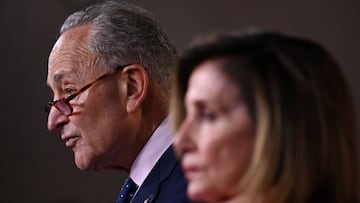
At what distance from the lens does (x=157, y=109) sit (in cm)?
131

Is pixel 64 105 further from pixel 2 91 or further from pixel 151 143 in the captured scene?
pixel 2 91

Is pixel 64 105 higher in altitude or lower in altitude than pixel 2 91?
higher

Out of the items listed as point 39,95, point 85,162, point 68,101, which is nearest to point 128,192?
point 85,162

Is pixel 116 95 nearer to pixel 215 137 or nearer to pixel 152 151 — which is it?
pixel 152 151

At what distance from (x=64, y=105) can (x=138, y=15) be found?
0.22 metres

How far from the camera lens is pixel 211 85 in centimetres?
74

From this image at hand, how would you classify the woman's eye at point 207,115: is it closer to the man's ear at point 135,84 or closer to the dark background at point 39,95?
the man's ear at point 135,84

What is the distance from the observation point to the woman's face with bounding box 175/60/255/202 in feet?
2.36

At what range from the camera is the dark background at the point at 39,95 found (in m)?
2.27

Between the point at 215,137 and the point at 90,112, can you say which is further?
the point at 90,112

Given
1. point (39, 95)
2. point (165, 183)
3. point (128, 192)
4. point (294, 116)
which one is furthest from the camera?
point (39, 95)

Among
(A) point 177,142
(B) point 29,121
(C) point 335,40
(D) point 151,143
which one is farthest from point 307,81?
(B) point 29,121

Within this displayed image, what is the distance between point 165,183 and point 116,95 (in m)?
0.19

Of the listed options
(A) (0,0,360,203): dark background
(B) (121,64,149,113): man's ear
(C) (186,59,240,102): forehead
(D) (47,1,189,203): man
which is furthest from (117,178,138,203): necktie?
(A) (0,0,360,203): dark background
